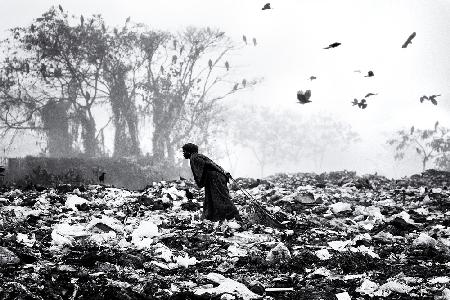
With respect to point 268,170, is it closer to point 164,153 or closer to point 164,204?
point 164,153

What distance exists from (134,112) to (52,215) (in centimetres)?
1777

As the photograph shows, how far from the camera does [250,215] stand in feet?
19.3

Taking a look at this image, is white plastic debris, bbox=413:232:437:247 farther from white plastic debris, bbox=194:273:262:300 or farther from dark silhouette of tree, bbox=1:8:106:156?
dark silhouette of tree, bbox=1:8:106:156

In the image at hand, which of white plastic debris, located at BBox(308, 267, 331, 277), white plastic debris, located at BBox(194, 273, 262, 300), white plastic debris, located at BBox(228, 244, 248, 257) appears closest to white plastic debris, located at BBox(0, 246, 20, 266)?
white plastic debris, located at BBox(194, 273, 262, 300)

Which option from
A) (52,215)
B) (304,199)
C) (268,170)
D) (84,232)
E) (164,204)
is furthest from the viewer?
(268,170)

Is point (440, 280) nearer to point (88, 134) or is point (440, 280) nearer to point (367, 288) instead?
point (367, 288)

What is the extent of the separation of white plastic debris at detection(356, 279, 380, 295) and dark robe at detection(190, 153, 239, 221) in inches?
99.2

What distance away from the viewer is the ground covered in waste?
10.3 ft

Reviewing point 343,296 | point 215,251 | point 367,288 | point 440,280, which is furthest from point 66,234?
point 440,280

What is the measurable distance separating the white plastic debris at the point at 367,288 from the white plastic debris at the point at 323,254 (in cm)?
82

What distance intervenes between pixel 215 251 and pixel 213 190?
1308mm

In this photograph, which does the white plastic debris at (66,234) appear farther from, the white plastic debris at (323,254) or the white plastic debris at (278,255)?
the white plastic debris at (323,254)

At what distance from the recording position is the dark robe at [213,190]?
565cm

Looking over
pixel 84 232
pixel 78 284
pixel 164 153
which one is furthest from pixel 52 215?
pixel 164 153
